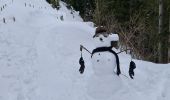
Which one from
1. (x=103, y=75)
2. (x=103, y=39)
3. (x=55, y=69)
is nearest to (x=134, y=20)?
(x=55, y=69)

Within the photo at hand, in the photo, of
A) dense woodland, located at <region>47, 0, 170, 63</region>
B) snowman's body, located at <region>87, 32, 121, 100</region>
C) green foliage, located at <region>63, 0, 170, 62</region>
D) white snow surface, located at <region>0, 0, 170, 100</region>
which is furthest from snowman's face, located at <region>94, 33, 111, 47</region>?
green foliage, located at <region>63, 0, 170, 62</region>

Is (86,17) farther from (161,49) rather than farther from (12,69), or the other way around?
(12,69)

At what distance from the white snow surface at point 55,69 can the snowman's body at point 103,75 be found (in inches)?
1.3

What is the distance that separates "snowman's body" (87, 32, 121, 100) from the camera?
6.91 meters

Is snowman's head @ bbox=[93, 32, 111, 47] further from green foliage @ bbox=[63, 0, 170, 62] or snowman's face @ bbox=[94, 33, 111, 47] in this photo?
green foliage @ bbox=[63, 0, 170, 62]

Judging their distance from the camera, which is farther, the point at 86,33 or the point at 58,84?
the point at 86,33

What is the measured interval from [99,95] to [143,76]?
1.90 m

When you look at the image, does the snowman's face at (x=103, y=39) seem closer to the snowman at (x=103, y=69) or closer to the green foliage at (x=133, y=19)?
the snowman at (x=103, y=69)

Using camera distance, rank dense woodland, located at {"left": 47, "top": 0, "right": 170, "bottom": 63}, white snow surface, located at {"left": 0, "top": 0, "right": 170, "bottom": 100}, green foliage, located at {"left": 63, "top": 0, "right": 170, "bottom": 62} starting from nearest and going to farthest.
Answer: white snow surface, located at {"left": 0, "top": 0, "right": 170, "bottom": 100} < dense woodland, located at {"left": 47, "top": 0, "right": 170, "bottom": 63} < green foliage, located at {"left": 63, "top": 0, "right": 170, "bottom": 62}

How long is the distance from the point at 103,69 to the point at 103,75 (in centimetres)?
12

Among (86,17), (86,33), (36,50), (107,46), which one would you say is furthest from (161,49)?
(86,17)

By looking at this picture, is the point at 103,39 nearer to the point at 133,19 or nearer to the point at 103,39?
the point at 103,39

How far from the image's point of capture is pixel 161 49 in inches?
521

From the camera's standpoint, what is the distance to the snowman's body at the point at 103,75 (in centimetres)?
691
